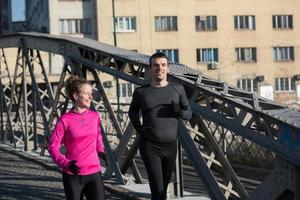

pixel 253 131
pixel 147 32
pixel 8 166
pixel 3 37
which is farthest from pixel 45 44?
pixel 147 32

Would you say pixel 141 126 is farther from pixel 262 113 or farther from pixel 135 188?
pixel 135 188

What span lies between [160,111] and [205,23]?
5083 cm

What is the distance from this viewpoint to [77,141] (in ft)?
17.9

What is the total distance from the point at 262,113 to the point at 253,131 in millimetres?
268

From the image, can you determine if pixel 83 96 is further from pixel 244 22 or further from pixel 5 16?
pixel 5 16

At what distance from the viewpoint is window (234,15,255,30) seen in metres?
57.1

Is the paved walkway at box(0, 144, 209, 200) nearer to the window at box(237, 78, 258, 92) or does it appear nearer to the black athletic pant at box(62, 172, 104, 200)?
the black athletic pant at box(62, 172, 104, 200)

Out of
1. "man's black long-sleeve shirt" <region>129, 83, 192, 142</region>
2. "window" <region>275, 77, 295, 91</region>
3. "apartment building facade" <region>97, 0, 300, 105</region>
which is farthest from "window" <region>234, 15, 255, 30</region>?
"man's black long-sleeve shirt" <region>129, 83, 192, 142</region>

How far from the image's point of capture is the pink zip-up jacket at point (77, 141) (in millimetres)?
5422

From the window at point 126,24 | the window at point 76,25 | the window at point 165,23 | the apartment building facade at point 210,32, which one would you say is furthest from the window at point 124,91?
the window at point 165,23

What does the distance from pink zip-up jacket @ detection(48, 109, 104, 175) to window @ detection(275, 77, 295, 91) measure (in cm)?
5360

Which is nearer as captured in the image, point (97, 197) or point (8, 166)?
point (97, 197)

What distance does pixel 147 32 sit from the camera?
5531 centimetres

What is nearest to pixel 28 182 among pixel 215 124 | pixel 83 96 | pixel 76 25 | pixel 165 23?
pixel 215 124
